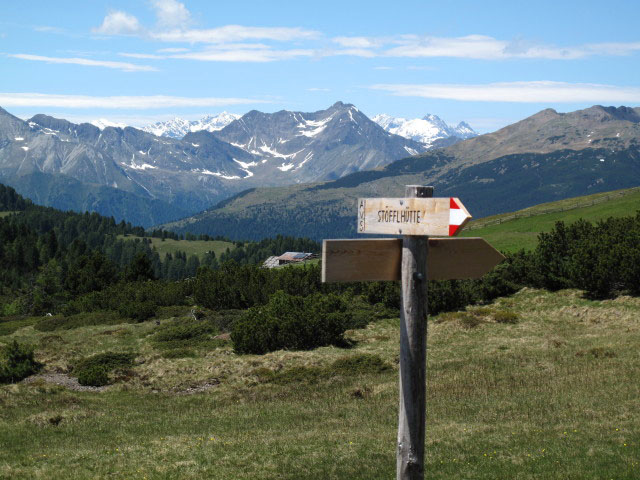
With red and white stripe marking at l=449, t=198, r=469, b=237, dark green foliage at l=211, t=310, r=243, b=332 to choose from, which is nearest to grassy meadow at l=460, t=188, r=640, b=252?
dark green foliage at l=211, t=310, r=243, b=332

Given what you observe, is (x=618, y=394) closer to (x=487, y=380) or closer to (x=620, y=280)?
(x=487, y=380)

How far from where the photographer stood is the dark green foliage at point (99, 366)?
120 feet

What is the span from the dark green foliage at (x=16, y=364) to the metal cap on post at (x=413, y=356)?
36475mm

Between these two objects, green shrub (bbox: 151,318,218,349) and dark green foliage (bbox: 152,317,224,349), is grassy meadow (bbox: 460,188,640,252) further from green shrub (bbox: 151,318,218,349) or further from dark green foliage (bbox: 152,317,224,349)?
green shrub (bbox: 151,318,218,349)

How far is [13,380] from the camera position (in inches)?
1518

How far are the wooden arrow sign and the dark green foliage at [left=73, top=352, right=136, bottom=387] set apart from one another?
1256 inches

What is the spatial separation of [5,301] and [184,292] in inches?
2822

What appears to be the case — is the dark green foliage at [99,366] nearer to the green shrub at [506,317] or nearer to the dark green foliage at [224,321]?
the dark green foliage at [224,321]

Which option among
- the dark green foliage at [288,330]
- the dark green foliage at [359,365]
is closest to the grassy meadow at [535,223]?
the dark green foliage at [288,330]

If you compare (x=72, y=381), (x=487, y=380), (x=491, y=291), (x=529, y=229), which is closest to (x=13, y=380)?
(x=72, y=381)

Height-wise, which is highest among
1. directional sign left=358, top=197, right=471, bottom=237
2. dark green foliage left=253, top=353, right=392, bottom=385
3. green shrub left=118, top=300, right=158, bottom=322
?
directional sign left=358, top=197, right=471, bottom=237

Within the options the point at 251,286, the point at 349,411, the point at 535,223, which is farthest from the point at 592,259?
the point at 535,223

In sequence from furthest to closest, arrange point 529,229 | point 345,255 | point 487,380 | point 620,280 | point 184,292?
1. point 529,229
2. point 184,292
3. point 620,280
4. point 487,380
5. point 345,255

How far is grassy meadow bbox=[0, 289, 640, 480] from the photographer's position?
601 inches
